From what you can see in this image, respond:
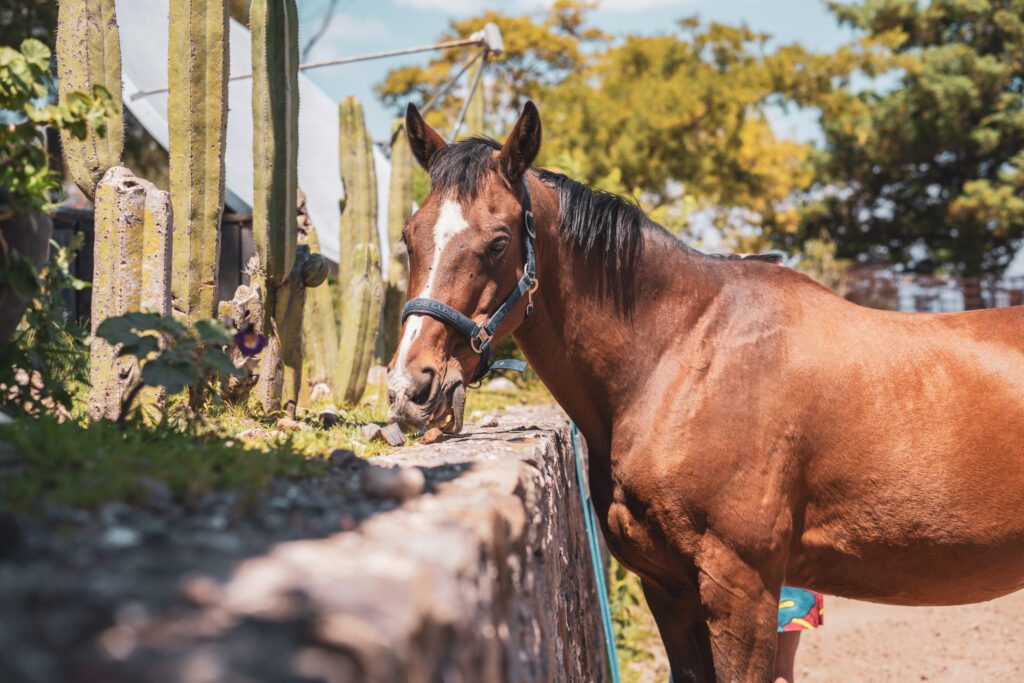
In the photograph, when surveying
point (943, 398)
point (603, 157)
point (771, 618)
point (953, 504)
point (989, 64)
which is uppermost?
point (989, 64)

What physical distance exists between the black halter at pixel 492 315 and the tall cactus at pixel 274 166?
6.02 ft

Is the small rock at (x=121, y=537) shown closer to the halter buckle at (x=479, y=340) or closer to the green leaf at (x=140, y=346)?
the green leaf at (x=140, y=346)

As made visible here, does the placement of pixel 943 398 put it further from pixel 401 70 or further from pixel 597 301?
pixel 401 70

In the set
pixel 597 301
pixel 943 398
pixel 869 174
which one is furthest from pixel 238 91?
pixel 869 174

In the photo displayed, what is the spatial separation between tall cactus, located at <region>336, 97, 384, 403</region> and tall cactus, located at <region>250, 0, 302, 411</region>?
125 cm

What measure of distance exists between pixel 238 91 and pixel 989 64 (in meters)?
19.7

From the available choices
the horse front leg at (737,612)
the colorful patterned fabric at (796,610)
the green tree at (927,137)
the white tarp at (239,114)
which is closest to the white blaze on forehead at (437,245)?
the horse front leg at (737,612)

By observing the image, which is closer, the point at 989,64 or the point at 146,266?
the point at 146,266

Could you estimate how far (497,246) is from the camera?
2682mm

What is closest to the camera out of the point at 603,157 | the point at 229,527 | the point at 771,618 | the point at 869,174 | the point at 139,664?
the point at 139,664

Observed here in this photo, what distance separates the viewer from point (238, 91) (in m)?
10.1

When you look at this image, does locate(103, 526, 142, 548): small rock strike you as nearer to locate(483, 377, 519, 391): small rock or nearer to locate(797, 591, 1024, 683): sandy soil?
locate(797, 591, 1024, 683): sandy soil

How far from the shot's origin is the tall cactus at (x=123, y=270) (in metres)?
2.96

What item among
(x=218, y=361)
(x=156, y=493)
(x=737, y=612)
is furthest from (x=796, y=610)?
(x=156, y=493)
